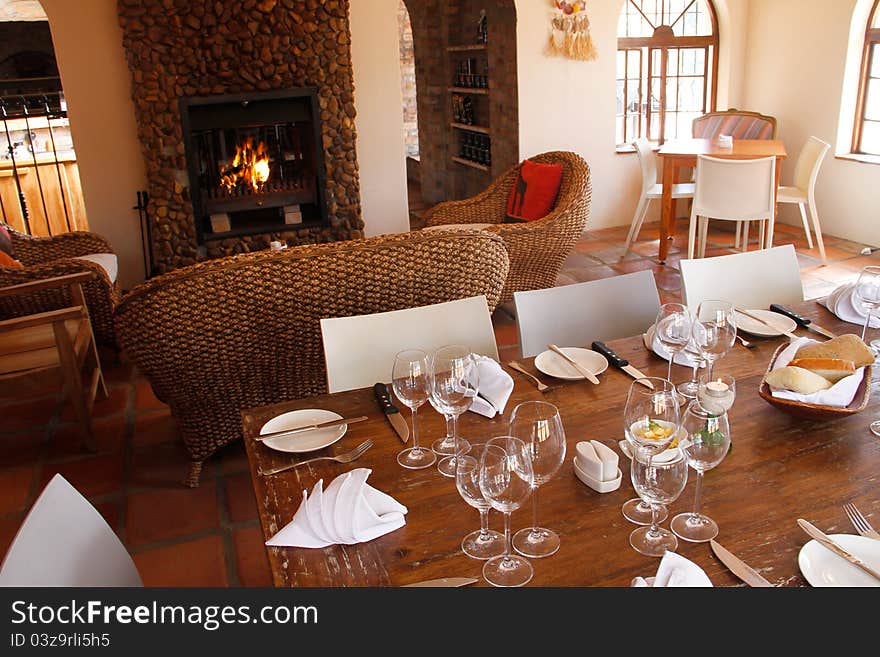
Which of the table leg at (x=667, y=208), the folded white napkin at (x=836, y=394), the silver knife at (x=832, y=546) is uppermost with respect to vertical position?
the folded white napkin at (x=836, y=394)

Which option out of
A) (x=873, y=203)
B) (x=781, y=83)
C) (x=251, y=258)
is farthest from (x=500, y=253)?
(x=781, y=83)

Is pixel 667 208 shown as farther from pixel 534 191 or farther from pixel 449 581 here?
pixel 449 581

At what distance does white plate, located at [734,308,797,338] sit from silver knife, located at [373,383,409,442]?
3.22 feet

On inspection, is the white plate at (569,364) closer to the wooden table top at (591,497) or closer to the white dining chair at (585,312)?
the wooden table top at (591,497)

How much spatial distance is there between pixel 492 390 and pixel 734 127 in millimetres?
5357

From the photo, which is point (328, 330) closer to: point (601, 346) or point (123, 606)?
point (601, 346)

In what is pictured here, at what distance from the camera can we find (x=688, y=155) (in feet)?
16.7

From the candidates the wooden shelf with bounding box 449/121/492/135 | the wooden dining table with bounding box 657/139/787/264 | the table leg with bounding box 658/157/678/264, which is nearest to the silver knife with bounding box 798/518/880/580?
the wooden dining table with bounding box 657/139/787/264

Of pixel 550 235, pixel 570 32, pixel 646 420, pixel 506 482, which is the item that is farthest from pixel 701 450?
pixel 570 32

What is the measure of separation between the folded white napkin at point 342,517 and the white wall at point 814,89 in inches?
217

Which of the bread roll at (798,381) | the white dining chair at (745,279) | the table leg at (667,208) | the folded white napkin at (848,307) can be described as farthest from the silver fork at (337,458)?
the table leg at (667,208)

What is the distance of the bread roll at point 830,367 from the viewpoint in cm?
158

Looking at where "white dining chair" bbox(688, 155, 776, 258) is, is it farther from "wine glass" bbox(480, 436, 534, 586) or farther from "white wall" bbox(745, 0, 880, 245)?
"wine glass" bbox(480, 436, 534, 586)

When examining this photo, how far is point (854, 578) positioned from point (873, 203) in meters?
5.32
